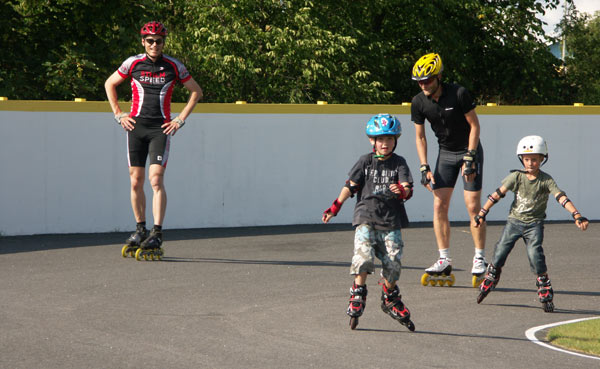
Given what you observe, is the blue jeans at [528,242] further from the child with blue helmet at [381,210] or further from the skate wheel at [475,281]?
the child with blue helmet at [381,210]

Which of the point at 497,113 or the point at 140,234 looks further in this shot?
the point at 497,113

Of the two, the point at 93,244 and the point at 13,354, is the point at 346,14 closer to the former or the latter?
the point at 93,244

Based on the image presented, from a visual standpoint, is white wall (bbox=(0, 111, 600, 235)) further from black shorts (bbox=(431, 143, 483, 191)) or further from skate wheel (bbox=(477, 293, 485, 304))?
skate wheel (bbox=(477, 293, 485, 304))

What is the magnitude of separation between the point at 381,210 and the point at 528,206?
5.53ft

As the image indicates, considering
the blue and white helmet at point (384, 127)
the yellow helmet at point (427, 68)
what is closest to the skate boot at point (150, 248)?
the yellow helmet at point (427, 68)

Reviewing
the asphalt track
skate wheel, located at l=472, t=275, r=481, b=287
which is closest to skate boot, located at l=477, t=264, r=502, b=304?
the asphalt track

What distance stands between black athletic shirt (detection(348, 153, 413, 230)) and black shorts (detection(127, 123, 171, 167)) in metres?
3.71

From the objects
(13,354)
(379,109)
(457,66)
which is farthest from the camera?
(457,66)

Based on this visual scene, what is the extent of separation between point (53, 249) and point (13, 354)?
17.9ft

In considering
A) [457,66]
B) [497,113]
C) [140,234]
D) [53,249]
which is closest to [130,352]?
[140,234]

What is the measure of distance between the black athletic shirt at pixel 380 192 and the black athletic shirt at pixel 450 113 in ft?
6.12

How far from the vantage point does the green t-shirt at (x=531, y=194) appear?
8.01 m

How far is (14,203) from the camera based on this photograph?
12781 mm

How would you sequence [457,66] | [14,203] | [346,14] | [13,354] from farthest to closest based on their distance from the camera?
[457,66]
[346,14]
[14,203]
[13,354]
